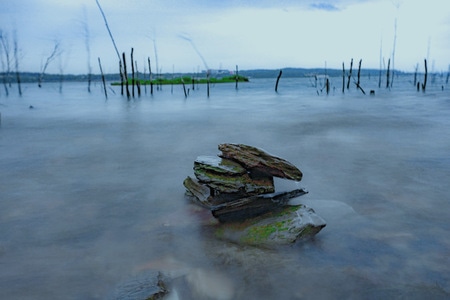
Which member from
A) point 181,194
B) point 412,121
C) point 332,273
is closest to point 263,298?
point 332,273

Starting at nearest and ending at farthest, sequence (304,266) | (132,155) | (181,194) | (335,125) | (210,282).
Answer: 1. (210,282)
2. (304,266)
3. (181,194)
4. (132,155)
5. (335,125)

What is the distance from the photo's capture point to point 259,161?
18.1 ft

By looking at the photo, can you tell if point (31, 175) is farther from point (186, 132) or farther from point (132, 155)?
point (186, 132)

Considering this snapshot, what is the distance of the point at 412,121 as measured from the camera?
16500mm

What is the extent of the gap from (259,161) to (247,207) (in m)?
0.83

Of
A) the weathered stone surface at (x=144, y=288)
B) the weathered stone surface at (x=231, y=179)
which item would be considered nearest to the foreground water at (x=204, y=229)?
the weathered stone surface at (x=144, y=288)

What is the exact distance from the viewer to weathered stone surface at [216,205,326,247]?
4.30 m

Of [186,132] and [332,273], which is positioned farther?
[186,132]

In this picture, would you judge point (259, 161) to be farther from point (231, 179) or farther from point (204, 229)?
point (204, 229)

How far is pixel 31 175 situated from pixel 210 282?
582 centimetres

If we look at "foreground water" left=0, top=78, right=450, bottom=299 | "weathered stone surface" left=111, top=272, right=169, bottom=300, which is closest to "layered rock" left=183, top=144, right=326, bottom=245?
"foreground water" left=0, top=78, right=450, bottom=299

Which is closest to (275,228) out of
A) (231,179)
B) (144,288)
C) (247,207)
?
(247,207)

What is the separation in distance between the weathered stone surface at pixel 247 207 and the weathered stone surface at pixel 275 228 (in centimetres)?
15

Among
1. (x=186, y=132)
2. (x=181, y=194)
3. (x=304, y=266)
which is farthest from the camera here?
(x=186, y=132)
